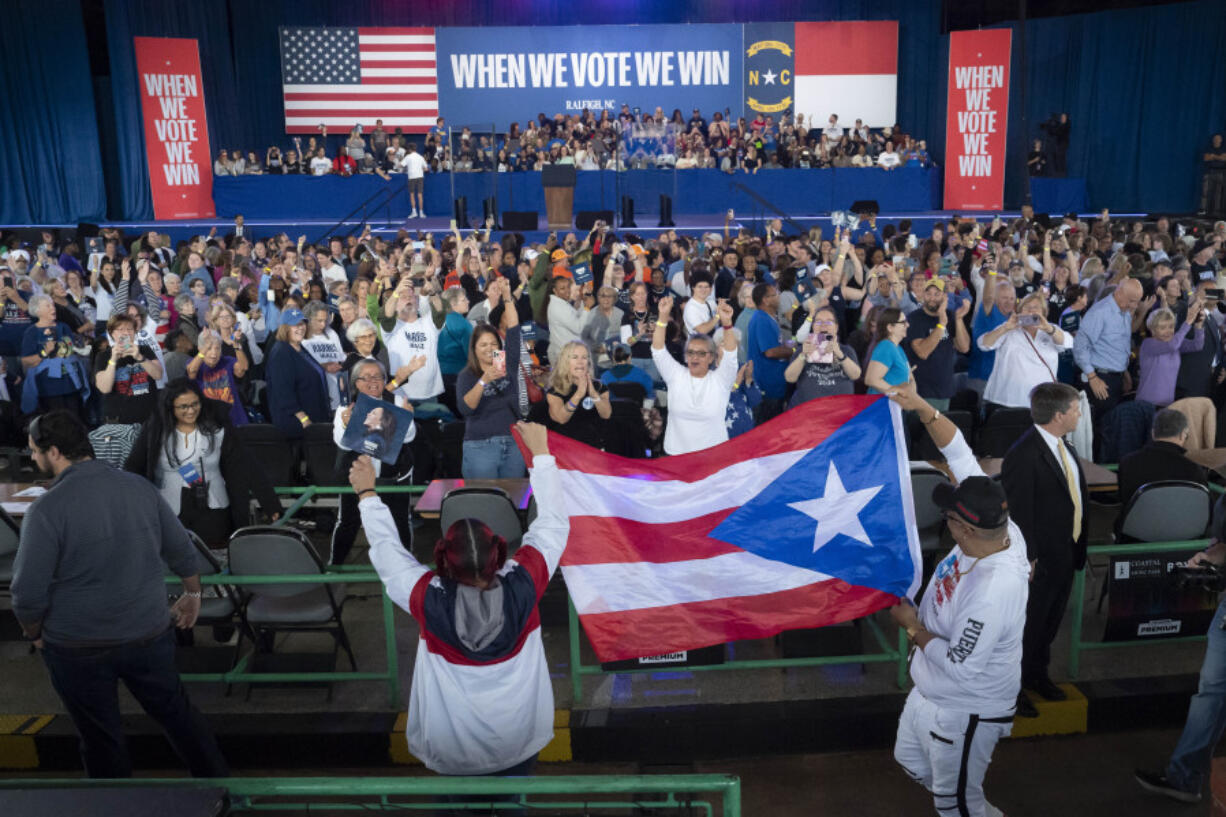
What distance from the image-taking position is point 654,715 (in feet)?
16.6

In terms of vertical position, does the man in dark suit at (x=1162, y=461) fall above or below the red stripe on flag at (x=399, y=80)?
below

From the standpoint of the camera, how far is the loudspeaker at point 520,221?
20547 millimetres

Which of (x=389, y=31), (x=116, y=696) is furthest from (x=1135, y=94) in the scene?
(x=116, y=696)

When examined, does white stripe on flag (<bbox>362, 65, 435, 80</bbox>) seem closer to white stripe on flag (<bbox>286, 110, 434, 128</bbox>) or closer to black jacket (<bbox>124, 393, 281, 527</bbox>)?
white stripe on flag (<bbox>286, 110, 434, 128</bbox>)

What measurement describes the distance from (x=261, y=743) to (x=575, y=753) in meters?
1.59

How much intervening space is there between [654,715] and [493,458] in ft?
7.13

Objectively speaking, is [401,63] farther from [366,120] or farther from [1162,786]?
[1162,786]

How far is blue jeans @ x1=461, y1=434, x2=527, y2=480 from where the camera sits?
6551mm

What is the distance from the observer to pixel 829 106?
1091 inches

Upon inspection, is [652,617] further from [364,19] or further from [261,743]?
[364,19]

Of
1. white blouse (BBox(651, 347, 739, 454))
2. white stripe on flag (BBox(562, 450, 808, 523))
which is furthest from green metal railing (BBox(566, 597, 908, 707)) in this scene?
white blouse (BBox(651, 347, 739, 454))

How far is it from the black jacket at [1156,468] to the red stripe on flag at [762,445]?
97.8 inches

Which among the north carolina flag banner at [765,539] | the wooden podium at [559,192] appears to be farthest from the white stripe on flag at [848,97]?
the north carolina flag banner at [765,539]

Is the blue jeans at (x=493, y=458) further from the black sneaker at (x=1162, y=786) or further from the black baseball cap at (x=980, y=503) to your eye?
the black sneaker at (x=1162, y=786)
